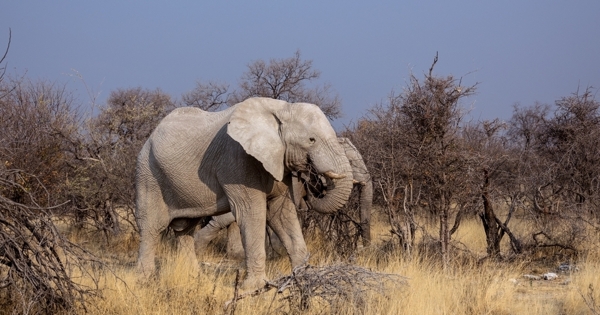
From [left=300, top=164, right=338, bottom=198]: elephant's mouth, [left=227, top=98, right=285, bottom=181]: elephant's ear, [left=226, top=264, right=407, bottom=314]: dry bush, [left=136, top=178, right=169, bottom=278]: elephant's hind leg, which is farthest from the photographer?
[left=136, top=178, right=169, bottom=278]: elephant's hind leg

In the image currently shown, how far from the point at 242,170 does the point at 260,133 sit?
18.9 inches

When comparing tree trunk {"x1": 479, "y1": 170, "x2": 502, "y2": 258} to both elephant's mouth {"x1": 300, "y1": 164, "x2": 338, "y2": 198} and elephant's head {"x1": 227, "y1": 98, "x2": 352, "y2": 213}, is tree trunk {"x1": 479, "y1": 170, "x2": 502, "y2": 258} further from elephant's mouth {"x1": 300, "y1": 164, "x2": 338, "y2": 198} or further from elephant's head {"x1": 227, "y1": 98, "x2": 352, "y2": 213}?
elephant's head {"x1": 227, "y1": 98, "x2": 352, "y2": 213}

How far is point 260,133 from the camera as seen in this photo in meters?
7.64

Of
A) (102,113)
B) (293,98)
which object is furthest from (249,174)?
(293,98)

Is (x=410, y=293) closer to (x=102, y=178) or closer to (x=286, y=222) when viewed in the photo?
(x=286, y=222)

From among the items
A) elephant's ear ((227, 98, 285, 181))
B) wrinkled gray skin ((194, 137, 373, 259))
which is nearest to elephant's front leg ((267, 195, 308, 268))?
elephant's ear ((227, 98, 285, 181))

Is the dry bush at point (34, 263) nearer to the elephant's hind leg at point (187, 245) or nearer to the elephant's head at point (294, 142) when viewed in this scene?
the elephant's head at point (294, 142)

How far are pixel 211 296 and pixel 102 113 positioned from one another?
438 inches

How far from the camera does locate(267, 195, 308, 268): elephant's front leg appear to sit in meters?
8.38

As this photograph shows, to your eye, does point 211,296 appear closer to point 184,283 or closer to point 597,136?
point 184,283

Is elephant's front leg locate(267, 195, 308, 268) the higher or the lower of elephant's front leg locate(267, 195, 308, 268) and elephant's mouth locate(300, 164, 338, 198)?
the lower

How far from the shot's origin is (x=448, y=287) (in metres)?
7.14

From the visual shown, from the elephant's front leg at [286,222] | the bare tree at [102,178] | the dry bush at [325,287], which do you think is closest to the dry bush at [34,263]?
the dry bush at [325,287]

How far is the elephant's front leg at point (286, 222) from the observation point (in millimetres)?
8383
